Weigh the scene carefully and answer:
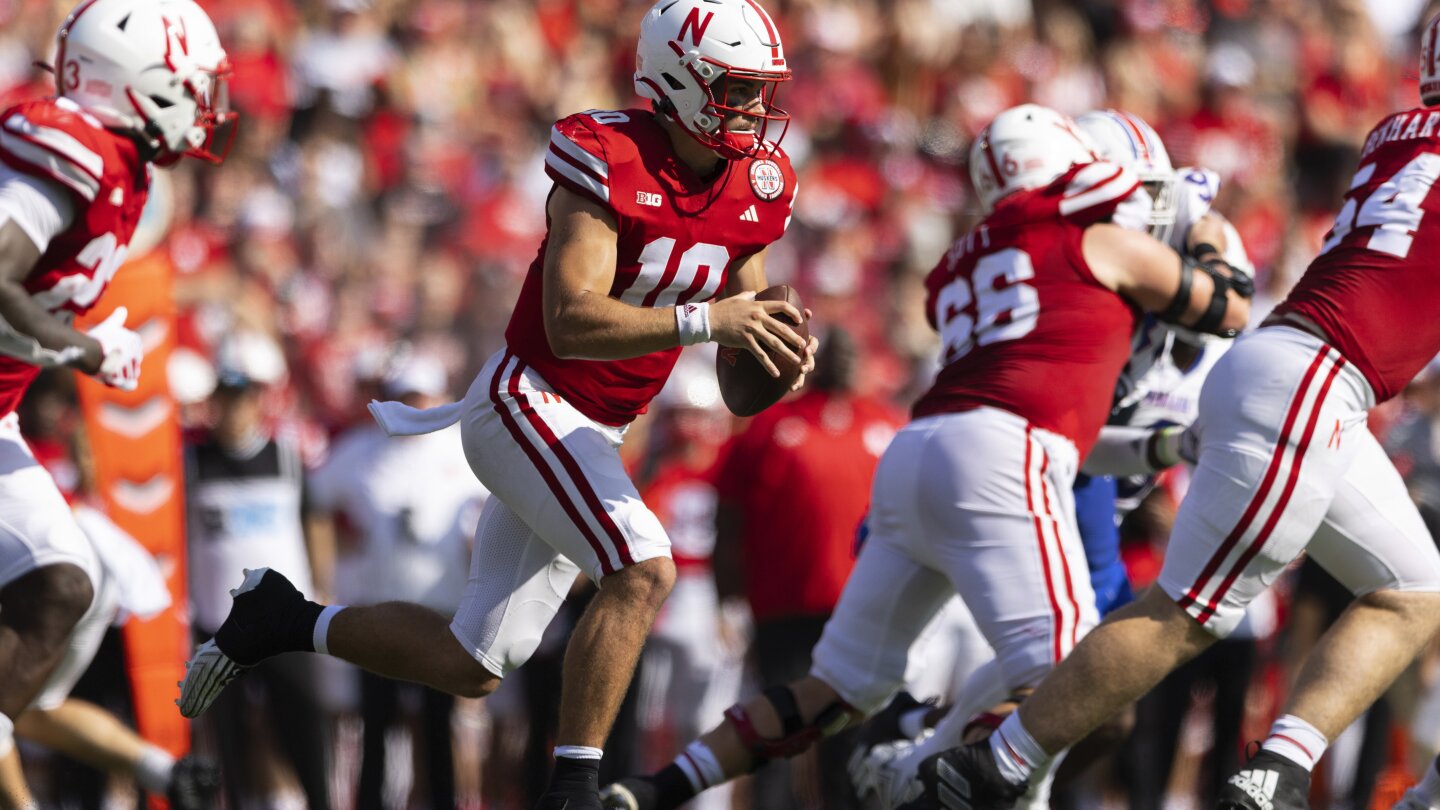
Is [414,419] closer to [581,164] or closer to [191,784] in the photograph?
[581,164]

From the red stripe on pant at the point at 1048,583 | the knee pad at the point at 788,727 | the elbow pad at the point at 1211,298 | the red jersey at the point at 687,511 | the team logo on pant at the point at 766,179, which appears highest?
the team logo on pant at the point at 766,179

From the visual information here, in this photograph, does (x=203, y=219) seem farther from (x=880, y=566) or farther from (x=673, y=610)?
(x=880, y=566)

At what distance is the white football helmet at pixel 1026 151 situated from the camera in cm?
564

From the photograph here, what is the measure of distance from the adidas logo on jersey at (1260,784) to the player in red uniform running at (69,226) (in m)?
3.10

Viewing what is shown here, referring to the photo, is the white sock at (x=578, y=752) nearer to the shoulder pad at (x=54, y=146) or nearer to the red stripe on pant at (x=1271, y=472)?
the red stripe on pant at (x=1271, y=472)

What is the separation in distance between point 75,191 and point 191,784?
7.11 ft

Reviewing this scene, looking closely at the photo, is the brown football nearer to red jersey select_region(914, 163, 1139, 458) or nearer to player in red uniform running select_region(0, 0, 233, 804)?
red jersey select_region(914, 163, 1139, 458)

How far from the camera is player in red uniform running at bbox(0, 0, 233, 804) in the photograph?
16.5 feet

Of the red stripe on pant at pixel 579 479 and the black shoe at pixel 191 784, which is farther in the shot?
the black shoe at pixel 191 784

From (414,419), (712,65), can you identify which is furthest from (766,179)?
(414,419)

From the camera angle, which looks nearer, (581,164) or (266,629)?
(581,164)

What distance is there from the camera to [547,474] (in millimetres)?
4645

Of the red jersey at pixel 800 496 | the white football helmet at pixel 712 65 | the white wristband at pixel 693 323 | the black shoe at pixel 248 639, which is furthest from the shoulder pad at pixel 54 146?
the red jersey at pixel 800 496

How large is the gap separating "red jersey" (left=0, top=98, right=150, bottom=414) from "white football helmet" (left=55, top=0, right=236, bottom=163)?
3.3 inches
